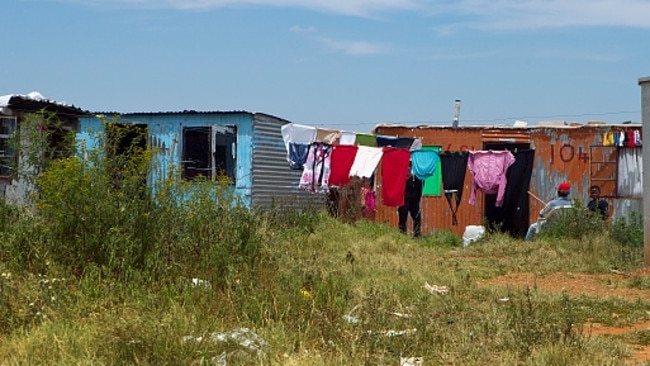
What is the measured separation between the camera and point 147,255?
7.41 m

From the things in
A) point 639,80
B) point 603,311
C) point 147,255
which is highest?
point 639,80

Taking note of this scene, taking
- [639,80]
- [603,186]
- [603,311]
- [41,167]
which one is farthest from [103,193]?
[603,186]

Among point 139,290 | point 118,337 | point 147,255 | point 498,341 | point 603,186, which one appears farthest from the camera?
point 603,186

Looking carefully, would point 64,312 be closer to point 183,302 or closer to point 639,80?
point 183,302

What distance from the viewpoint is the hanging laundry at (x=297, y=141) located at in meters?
16.3

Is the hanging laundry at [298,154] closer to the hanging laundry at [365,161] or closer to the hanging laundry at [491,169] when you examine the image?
the hanging laundry at [365,161]

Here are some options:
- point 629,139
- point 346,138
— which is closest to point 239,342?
point 346,138

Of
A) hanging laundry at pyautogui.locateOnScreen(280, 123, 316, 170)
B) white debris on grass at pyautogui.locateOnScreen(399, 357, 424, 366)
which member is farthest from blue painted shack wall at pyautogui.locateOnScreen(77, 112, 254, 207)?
white debris on grass at pyautogui.locateOnScreen(399, 357, 424, 366)

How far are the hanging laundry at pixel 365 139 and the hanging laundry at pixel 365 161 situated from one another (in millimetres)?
1321

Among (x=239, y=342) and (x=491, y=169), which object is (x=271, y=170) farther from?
(x=239, y=342)

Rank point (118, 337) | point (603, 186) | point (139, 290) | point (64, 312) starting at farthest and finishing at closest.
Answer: point (603, 186), point (139, 290), point (64, 312), point (118, 337)

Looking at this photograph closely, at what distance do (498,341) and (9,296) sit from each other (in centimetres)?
345

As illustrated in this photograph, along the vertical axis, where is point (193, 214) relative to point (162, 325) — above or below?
above

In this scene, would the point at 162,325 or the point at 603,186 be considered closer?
the point at 162,325
